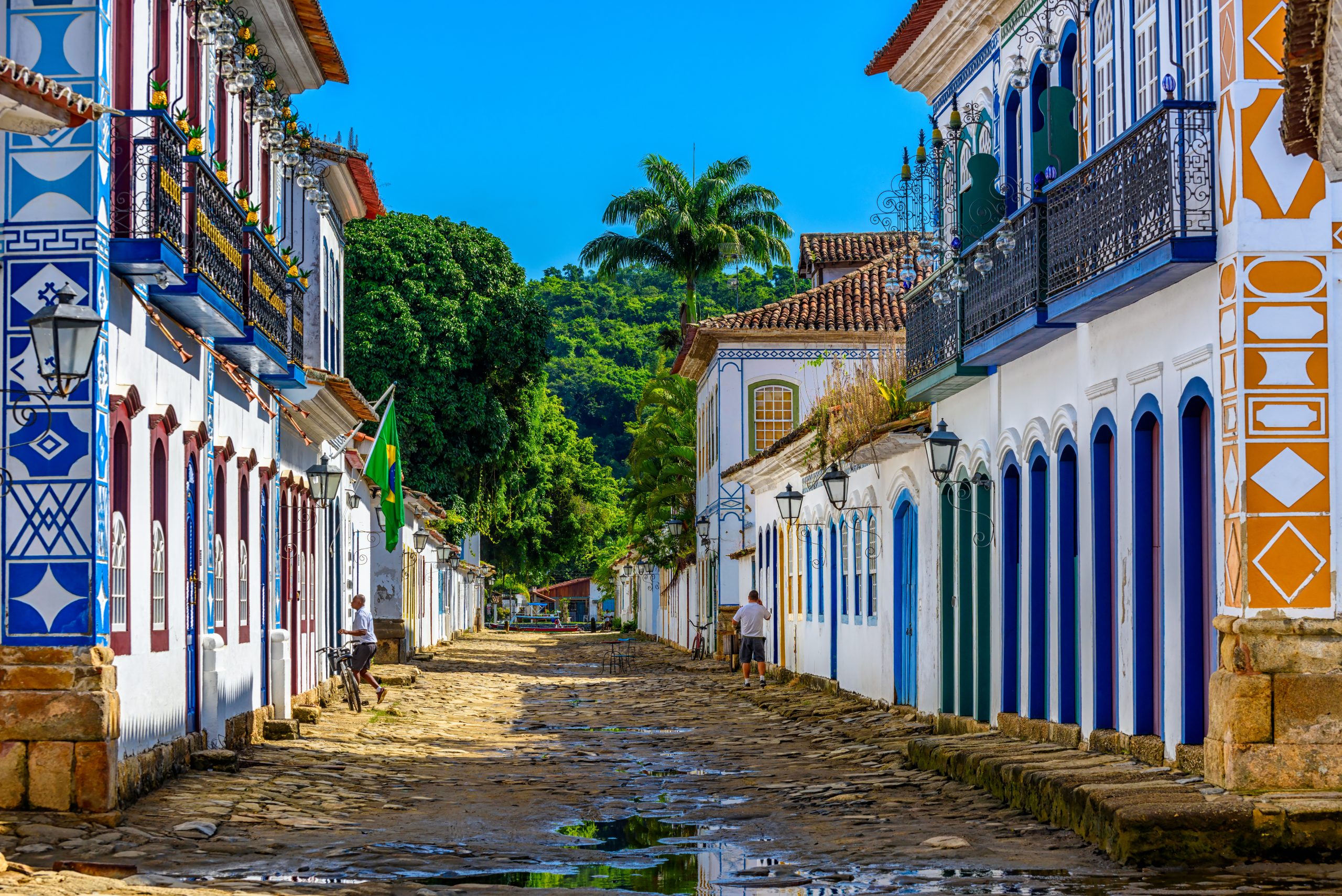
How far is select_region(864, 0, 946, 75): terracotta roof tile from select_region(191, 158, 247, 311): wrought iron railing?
7.60 meters

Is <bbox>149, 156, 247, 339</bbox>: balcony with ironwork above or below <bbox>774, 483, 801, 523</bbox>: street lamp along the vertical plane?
above

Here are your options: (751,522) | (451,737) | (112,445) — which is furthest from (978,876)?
(751,522)

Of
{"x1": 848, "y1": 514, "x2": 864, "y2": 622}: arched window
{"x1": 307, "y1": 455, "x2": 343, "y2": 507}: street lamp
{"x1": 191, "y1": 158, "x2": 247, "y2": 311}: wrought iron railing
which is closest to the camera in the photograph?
{"x1": 191, "y1": 158, "x2": 247, "y2": 311}: wrought iron railing

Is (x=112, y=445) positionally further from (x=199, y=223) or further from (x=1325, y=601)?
(x=1325, y=601)

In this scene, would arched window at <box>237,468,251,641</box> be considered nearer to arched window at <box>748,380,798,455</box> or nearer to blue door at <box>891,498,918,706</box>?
blue door at <box>891,498,918,706</box>

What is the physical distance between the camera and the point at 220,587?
1686cm

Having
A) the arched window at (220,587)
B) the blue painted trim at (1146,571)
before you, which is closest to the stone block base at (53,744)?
the arched window at (220,587)

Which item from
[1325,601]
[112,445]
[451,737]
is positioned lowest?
[451,737]

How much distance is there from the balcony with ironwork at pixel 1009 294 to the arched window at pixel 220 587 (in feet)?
24.0

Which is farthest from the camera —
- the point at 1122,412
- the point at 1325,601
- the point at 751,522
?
the point at 751,522

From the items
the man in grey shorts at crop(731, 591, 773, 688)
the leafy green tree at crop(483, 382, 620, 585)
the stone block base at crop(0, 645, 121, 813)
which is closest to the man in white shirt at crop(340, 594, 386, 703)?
the man in grey shorts at crop(731, 591, 773, 688)

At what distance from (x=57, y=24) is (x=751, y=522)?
2748 centimetres

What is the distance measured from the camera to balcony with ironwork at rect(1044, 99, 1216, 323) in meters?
11.6

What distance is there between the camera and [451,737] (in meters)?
20.1
